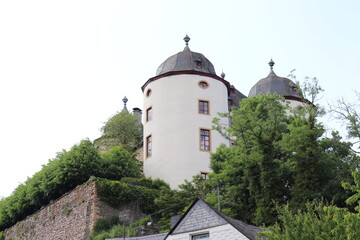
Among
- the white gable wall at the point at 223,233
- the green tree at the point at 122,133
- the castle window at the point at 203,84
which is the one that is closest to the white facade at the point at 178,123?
the castle window at the point at 203,84

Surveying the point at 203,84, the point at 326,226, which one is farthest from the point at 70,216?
the point at 326,226

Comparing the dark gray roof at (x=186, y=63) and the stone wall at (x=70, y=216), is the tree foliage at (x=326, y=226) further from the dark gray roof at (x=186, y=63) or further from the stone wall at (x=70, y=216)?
the dark gray roof at (x=186, y=63)

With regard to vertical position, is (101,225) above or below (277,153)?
below

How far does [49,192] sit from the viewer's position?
35.5 m

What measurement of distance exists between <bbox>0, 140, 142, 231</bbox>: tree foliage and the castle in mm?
1986

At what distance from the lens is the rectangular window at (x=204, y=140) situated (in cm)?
3902

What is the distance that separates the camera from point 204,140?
39281 millimetres

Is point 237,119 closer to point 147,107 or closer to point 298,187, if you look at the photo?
point 298,187

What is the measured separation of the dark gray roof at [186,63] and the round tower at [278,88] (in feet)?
18.2

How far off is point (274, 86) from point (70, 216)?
63.6 ft

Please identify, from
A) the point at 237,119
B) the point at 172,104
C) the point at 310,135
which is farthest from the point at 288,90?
the point at 310,135

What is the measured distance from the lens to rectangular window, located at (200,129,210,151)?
1536 inches

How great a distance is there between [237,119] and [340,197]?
24.0 ft

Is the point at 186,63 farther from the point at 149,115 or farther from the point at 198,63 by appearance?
the point at 149,115
